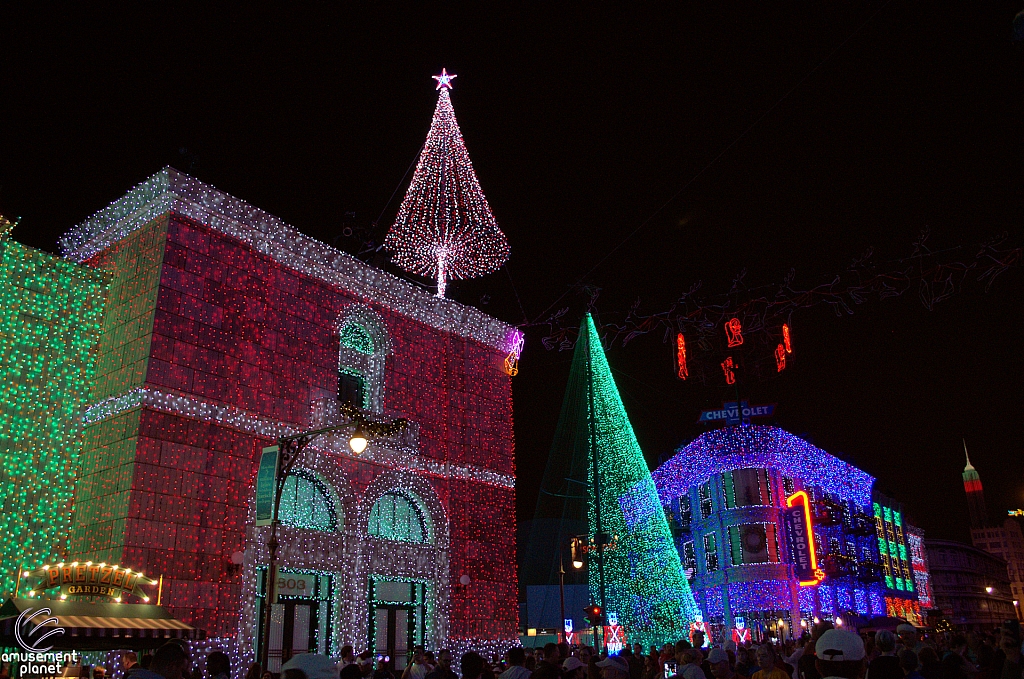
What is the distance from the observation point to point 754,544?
46.1 metres

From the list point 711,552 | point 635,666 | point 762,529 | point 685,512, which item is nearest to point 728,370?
point 635,666

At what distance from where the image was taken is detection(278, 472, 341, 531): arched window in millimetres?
21359

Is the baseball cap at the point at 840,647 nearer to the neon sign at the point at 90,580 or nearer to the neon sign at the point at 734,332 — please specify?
the neon sign at the point at 90,580

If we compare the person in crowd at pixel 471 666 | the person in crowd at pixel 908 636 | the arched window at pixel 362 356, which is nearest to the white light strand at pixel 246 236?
the arched window at pixel 362 356

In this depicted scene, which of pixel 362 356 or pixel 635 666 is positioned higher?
pixel 362 356

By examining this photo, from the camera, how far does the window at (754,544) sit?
45.6 meters

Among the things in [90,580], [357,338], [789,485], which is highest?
[357,338]

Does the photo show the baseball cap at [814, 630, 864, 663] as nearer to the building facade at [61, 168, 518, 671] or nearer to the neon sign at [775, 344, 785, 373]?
the building facade at [61, 168, 518, 671]

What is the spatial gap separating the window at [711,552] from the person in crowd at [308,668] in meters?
45.8

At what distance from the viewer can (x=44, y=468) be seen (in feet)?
61.0

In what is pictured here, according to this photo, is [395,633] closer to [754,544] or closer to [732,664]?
[732,664]

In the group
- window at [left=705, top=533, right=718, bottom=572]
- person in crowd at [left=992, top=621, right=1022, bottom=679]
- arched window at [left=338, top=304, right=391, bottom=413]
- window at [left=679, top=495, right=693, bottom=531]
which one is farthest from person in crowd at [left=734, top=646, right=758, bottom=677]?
window at [left=679, top=495, right=693, bottom=531]

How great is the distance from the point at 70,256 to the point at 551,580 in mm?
46081

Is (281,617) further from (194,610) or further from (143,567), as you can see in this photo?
(143,567)
